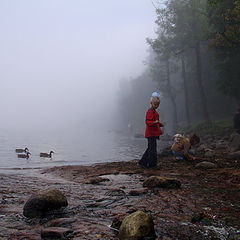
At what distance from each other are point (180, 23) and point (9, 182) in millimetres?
31953

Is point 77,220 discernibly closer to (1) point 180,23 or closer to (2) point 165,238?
(2) point 165,238

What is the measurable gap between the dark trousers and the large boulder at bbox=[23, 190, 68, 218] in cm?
538

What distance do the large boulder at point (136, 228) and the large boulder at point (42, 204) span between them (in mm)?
1501

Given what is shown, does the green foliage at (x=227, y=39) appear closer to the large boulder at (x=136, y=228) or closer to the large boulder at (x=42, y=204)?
the large boulder at (x=42, y=204)

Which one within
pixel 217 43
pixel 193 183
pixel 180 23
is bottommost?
→ pixel 193 183

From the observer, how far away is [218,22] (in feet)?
77.0

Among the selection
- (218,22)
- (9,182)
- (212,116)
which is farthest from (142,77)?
(9,182)

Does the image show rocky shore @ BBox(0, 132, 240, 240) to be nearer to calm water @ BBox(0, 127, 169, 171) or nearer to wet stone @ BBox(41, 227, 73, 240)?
wet stone @ BBox(41, 227, 73, 240)

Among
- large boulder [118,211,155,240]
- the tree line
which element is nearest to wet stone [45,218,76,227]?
large boulder [118,211,155,240]

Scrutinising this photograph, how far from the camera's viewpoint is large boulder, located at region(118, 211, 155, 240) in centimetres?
329

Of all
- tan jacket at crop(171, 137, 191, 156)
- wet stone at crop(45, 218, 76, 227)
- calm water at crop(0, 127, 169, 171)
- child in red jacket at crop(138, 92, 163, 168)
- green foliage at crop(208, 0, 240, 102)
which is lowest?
calm water at crop(0, 127, 169, 171)

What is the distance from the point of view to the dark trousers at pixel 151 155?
31.9ft

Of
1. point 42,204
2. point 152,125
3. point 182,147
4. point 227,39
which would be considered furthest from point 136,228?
point 227,39

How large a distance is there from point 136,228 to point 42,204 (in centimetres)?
176
